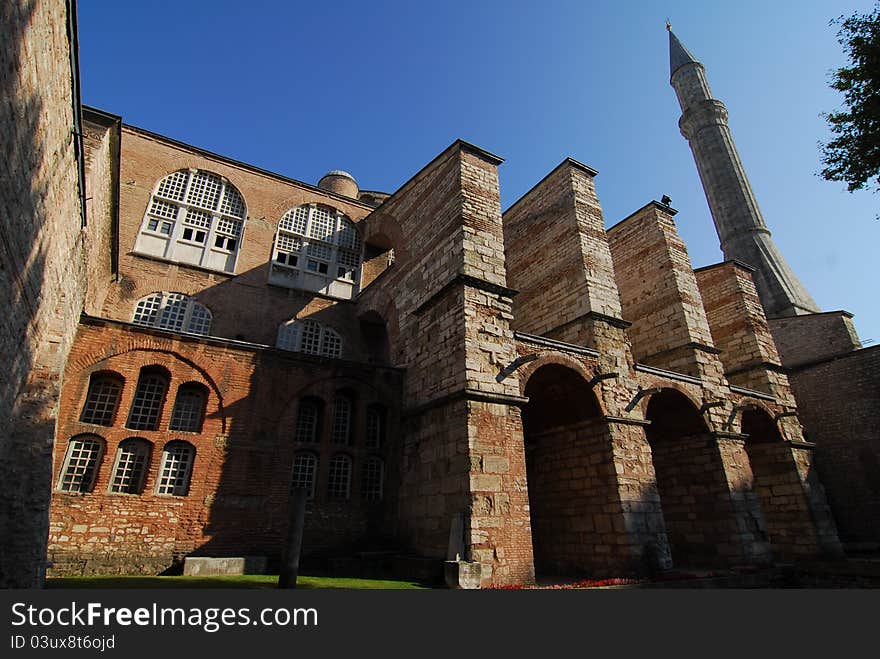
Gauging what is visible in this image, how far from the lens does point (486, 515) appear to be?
795 cm

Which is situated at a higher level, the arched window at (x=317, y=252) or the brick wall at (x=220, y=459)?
the arched window at (x=317, y=252)

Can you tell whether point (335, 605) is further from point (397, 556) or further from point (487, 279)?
point (487, 279)

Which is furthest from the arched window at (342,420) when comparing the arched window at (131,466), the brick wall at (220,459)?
the arched window at (131,466)

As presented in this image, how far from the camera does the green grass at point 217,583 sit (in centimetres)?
607

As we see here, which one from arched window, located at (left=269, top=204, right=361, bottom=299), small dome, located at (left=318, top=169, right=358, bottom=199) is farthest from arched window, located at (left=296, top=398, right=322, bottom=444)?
small dome, located at (left=318, top=169, right=358, bottom=199)

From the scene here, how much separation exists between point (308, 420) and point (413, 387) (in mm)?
2612

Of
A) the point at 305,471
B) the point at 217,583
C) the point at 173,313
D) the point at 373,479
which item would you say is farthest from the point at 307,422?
the point at 173,313

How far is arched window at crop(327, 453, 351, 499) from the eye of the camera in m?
10.2

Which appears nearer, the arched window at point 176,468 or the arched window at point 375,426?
the arched window at point 176,468

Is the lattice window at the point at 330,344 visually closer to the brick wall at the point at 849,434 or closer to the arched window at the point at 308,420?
the arched window at the point at 308,420

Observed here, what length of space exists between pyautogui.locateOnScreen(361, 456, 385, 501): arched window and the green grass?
2879 millimetres

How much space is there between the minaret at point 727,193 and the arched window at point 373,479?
29.3 meters

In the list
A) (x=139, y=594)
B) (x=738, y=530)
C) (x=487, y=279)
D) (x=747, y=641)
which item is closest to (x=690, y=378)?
(x=738, y=530)

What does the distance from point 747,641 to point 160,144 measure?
63.2 feet
